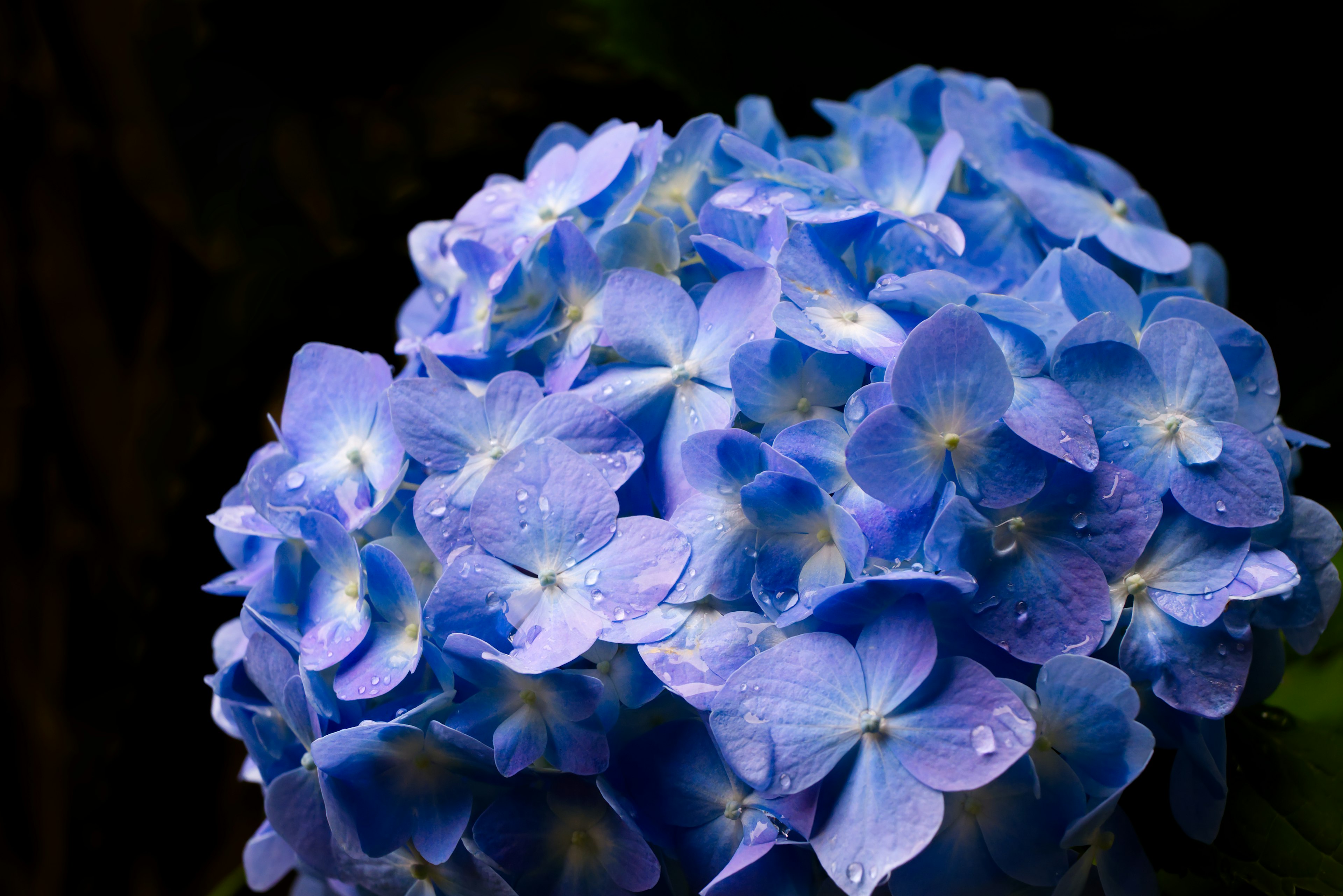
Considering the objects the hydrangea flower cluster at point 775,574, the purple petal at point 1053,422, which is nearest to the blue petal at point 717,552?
the hydrangea flower cluster at point 775,574

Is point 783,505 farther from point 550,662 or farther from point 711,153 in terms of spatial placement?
point 711,153

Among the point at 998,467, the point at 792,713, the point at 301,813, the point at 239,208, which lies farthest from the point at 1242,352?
the point at 239,208

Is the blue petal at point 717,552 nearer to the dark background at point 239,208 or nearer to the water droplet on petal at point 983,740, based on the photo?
the water droplet on petal at point 983,740

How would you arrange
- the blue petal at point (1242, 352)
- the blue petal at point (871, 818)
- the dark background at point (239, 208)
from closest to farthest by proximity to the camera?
the blue petal at point (871, 818), the blue petal at point (1242, 352), the dark background at point (239, 208)

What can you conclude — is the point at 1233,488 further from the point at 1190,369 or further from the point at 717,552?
the point at 717,552

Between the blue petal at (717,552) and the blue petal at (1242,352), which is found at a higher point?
the blue petal at (1242,352)

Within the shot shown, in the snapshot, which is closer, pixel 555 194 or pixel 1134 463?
pixel 1134 463

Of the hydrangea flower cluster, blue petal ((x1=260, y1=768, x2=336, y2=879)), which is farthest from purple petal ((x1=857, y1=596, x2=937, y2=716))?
blue petal ((x1=260, y1=768, x2=336, y2=879))

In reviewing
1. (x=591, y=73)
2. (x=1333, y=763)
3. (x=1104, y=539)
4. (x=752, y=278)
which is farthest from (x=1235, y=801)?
(x=591, y=73)
